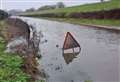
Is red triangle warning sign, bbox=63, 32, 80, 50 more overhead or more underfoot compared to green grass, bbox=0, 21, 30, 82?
more overhead

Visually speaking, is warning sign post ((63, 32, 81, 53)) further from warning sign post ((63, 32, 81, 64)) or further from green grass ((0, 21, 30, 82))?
green grass ((0, 21, 30, 82))

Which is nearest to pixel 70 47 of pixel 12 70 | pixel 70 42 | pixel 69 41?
pixel 70 42

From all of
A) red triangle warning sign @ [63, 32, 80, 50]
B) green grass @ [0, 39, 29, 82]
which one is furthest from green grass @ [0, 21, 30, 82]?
red triangle warning sign @ [63, 32, 80, 50]

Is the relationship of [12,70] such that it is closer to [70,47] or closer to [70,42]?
[70,42]

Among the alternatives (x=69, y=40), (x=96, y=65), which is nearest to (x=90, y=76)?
(x=96, y=65)

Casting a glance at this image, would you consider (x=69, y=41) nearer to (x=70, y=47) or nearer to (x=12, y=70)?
(x=70, y=47)

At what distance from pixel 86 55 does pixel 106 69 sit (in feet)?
14.2

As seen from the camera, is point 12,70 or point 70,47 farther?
point 70,47

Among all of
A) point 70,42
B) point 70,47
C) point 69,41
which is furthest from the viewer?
point 70,47

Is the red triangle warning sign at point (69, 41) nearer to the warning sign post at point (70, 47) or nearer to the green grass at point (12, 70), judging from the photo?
the warning sign post at point (70, 47)

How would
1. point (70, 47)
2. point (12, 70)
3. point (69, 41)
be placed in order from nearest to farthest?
point (12, 70) < point (69, 41) < point (70, 47)

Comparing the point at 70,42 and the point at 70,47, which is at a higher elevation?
the point at 70,42

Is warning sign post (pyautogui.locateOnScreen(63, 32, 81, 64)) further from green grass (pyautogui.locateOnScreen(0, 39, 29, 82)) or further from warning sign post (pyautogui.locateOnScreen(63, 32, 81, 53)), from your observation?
Result: green grass (pyautogui.locateOnScreen(0, 39, 29, 82))

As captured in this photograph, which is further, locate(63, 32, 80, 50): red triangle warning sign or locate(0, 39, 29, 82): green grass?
locate(63, 32, 80, 50): red triangle warning sign
